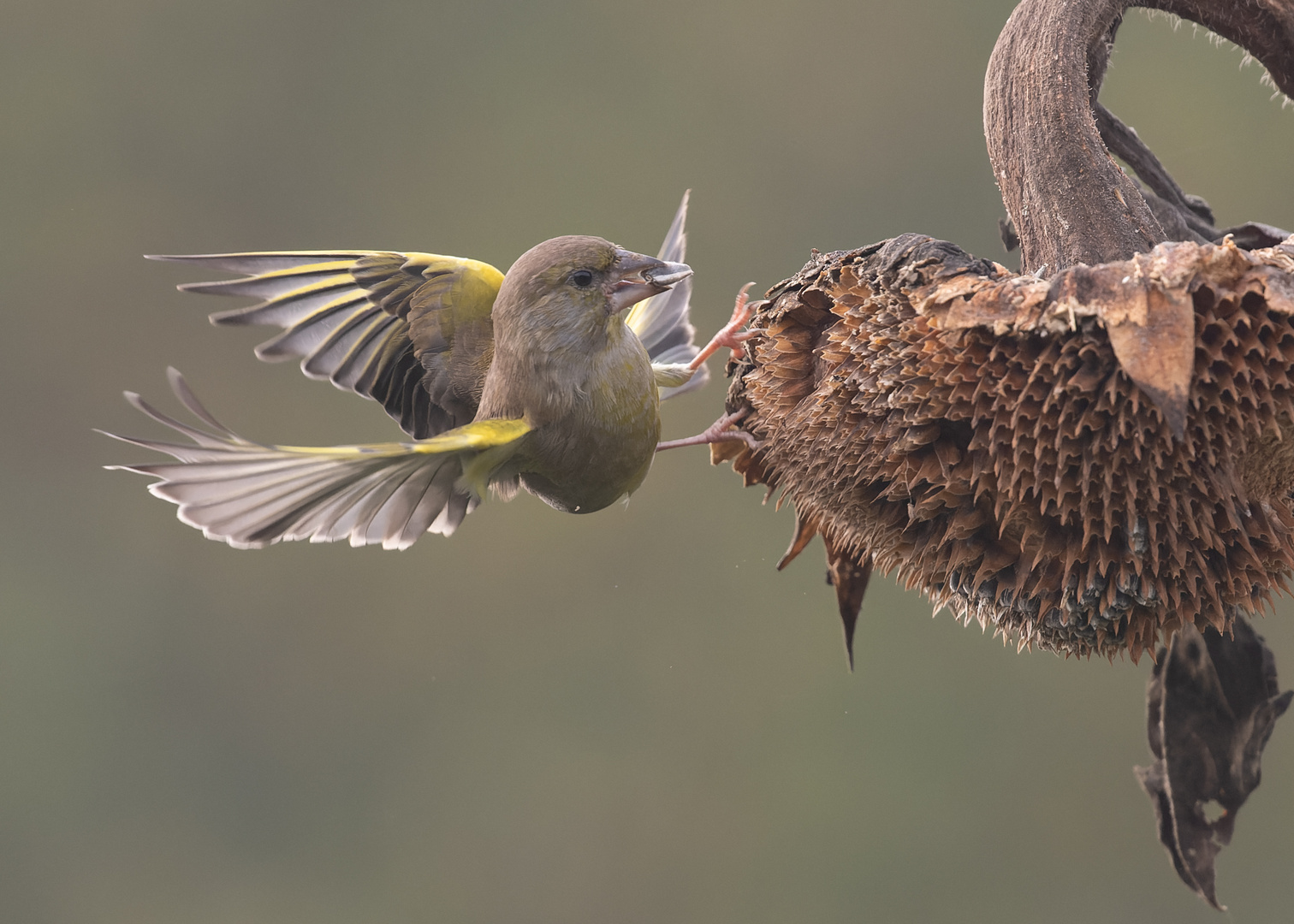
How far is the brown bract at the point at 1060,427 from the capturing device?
892 millimetres

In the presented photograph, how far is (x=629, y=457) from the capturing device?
4.92 ft

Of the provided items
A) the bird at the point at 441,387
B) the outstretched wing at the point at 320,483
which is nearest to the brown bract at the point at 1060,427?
the bird at the point at 441,387

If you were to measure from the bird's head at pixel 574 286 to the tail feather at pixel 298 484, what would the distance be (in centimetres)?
22

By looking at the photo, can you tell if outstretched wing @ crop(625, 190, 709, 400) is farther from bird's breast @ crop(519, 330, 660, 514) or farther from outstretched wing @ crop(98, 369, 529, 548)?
outstretched wing @ crop(98, 369, 529, 548)

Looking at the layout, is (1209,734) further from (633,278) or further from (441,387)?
(441,387)

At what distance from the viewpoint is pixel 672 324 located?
1.93m

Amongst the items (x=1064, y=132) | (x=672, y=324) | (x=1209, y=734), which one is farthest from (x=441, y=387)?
(x=1209, y=734)

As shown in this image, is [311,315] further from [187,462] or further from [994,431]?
[994,431]

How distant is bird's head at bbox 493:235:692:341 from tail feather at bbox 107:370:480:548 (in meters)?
0.22

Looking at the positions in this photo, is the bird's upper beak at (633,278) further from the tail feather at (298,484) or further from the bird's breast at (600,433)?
the tail feather at (298,484)

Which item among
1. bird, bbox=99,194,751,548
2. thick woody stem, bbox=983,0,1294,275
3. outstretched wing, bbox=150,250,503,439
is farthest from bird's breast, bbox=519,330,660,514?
thick woody stem, bbox=983,0,1294,275

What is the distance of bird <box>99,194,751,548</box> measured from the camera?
3.64 ft

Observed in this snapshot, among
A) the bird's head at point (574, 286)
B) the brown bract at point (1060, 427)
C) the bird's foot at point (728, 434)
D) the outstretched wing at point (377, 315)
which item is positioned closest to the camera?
the brown bract at point (1060, 427)

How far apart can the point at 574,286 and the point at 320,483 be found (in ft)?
1.40
